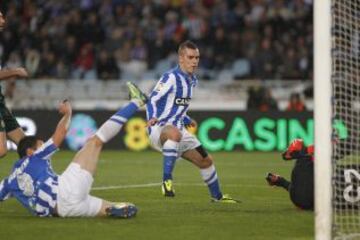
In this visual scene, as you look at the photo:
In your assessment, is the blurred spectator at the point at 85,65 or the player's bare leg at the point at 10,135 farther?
the blurred spectator at the point at 85,65

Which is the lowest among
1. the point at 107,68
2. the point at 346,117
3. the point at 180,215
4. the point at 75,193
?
the point at 180,215

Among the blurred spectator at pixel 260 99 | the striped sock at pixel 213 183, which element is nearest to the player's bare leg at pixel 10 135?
→ the striped sock at pixel 213 183

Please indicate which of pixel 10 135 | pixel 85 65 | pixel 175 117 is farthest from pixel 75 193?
pixel 85 65

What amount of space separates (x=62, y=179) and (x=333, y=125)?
8.47 feet

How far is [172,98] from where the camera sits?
1163 centimetres

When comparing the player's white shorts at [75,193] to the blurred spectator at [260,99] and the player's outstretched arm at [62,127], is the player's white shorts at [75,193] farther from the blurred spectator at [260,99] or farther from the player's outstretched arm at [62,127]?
the blurred spectator at [260,99]

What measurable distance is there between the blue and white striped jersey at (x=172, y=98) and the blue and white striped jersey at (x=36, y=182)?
2.91m

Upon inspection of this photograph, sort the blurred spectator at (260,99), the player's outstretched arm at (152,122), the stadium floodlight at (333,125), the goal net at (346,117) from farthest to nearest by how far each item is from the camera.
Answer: the blurred spectator at (260,99) → the player's outstretched arm at (152,122) → the goal net at (346,117) → the stadium floodlight at (333,125)

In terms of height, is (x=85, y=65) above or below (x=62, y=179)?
above

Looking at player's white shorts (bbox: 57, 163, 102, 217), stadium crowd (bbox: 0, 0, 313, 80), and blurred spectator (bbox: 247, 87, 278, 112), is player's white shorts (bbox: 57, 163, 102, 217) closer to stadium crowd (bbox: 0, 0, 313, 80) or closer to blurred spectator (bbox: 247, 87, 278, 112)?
blurred spectator (bbox: 247, 87, 278, 112)

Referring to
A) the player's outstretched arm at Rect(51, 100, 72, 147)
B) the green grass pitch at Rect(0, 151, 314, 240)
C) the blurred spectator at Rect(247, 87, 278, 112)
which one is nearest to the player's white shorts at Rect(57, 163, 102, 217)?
the green grass pitch at Rect(0, 151, 314, 240)

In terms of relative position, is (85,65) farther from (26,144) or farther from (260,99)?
(26,144)

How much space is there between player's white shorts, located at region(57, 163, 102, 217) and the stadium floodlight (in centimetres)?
223

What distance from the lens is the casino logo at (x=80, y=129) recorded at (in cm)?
2078
